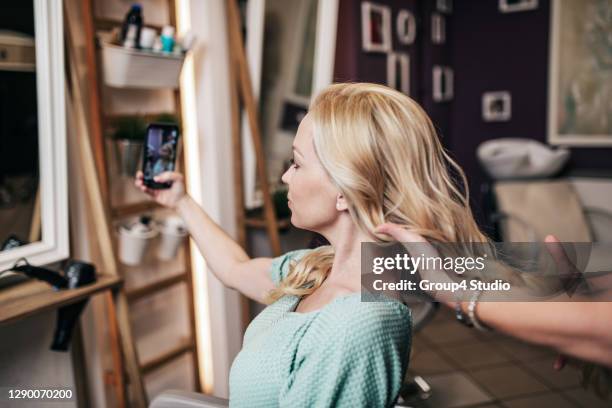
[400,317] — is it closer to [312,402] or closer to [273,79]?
[312,402]

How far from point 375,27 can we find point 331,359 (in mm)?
3187

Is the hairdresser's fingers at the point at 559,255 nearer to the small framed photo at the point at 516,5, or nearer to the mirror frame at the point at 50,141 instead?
the mirror frame at the point at 50,141

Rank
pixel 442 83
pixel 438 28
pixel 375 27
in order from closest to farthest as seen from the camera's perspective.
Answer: pixel 375 27
pixel 438 28
pixel 442 83

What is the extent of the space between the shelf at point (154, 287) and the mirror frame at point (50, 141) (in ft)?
1.80

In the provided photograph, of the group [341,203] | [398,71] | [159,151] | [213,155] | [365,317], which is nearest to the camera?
[365,317]

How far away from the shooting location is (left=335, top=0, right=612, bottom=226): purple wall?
14.2ft

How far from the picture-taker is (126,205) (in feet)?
6.96

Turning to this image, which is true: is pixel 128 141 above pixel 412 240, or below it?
above

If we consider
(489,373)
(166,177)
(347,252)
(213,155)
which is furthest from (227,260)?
(489,373)

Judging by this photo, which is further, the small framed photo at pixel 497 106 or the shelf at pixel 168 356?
the small framed photo at pixel 497 106

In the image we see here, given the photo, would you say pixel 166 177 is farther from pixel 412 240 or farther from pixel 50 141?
pixel 412 240

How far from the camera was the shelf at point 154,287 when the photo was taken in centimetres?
217

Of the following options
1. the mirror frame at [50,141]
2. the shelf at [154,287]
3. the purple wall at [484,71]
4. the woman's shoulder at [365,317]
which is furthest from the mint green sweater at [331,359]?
the purple wall at [484,71]

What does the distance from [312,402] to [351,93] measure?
0.58 metres
